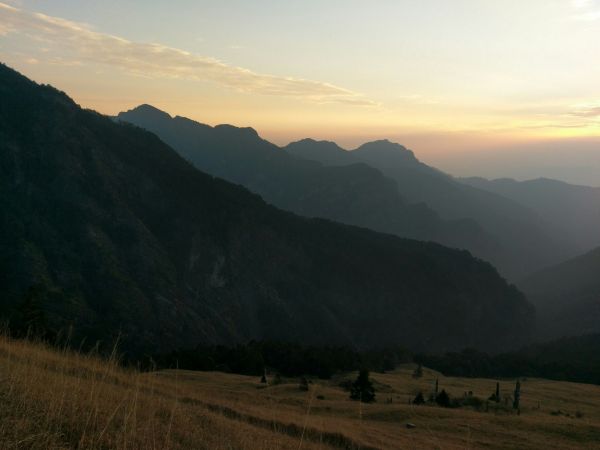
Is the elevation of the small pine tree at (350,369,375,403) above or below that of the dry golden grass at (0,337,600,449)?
below

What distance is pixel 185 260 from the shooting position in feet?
457

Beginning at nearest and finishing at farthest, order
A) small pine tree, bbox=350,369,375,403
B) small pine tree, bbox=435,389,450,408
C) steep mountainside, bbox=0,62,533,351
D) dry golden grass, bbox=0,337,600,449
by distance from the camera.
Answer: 1. dry golden grass, bbox=0,337,600,449
2. small pine tree, bbox=350,369,375,403
3. small pine tree, bbox=435,389,450,408
4. steep mountainside, bbox=0,62,533,351

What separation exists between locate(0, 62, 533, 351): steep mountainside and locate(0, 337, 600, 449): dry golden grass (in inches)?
2521

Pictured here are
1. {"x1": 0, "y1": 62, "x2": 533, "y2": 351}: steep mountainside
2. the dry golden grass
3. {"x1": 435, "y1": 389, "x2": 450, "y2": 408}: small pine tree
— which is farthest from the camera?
{"x1": 0, "y1": 62, "x2": 533, "y2": 351}: steep mountainside

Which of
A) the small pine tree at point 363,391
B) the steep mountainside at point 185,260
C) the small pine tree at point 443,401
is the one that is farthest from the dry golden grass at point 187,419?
the steep mountainside at point 185,260

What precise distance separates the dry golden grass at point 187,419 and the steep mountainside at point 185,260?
64.0 meters

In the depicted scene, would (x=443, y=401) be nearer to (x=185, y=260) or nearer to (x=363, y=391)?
(x=363, y=391)

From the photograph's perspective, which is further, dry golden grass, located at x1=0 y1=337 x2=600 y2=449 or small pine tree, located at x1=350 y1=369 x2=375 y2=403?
small pine tree, located at x1=350 y1=369 x2=375 y2=403

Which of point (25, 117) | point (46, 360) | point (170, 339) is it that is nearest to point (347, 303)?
point (170, 339)

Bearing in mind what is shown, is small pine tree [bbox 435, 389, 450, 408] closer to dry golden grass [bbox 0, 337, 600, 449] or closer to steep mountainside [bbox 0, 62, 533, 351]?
dry golden grass [bbox 0, 337, 600, 449]

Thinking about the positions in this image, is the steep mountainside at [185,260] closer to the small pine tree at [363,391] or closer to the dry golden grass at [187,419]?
the small pine tree at [363,391]

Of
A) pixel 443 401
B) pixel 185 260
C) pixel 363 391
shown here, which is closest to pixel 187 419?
pixel 363 391

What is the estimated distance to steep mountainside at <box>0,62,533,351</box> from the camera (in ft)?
348

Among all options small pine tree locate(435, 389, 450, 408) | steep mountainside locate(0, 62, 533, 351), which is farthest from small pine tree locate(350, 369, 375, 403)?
steep mountainside locate(0, 62, 533, 351)
